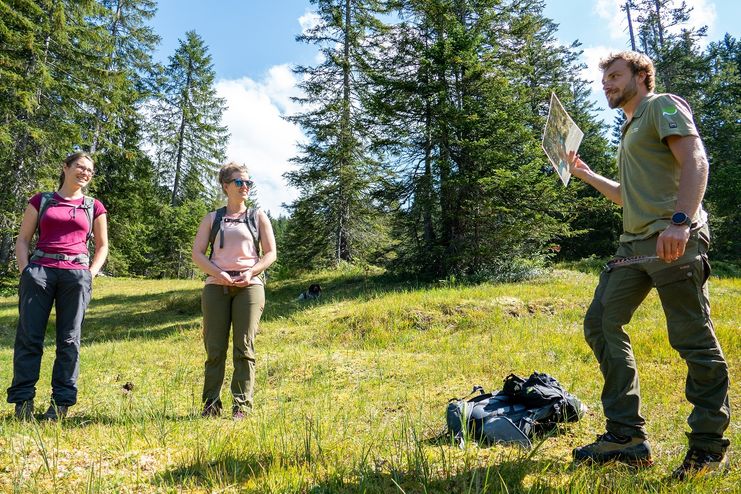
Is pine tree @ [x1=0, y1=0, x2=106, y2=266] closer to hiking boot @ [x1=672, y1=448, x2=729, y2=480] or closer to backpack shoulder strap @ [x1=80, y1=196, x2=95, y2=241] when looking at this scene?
backpack shoulder strap @ [x1=80, y1=196, x2=95, y2=241]

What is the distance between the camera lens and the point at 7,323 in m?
11.1

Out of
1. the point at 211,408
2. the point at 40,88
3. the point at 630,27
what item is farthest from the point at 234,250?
the point at 630,27

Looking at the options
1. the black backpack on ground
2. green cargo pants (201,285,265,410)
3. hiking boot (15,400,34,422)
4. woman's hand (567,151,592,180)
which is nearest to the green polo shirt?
woman's hand (567,151,592,180)

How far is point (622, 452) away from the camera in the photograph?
248cm

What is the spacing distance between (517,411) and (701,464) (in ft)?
3.97

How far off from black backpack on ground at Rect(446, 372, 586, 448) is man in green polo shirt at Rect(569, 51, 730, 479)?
1.95ft

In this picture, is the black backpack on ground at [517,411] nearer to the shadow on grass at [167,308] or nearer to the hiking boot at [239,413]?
the hiking boot at [239,413]

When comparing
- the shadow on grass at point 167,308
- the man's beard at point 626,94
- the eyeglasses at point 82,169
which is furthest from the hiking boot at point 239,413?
the shadow on grass at point 167,308

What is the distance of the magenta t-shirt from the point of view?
373cm

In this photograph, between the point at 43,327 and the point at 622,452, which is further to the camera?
the point at 43,327

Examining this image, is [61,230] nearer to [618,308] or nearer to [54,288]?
[54,288]

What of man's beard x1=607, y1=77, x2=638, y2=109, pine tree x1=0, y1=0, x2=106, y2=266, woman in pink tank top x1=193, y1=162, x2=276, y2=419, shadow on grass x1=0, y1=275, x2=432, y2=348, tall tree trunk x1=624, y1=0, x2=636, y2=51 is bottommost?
shadow on grass x1=0, y1=275, x2=432, y2=348

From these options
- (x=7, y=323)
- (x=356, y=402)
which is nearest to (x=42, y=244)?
(x=356, y=402)

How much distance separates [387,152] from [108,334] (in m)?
8.27
